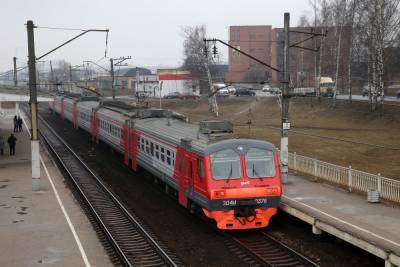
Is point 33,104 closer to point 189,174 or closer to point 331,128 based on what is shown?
point 189,174

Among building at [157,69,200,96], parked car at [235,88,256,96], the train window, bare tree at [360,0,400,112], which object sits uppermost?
bare tree at [360,0,400,112]

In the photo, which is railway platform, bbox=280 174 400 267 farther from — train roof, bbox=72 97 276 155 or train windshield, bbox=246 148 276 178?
train roof, bbox=72 97 276 155

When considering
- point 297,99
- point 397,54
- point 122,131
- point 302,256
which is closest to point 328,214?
point 302,256

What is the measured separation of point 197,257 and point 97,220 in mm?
4822

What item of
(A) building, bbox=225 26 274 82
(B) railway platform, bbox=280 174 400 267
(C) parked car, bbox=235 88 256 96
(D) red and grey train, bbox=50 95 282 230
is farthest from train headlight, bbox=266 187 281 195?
(A) building, bbox=225 26 274 82

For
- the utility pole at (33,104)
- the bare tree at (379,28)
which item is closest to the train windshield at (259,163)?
the utility pole at (33,104)

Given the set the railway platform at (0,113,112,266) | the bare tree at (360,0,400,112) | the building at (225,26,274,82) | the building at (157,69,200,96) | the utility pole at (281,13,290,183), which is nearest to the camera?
the railway platform at (0,113,112,266)

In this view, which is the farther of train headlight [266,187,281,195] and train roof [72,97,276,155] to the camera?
train roof [72,97,276,155]

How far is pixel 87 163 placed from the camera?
101 ft

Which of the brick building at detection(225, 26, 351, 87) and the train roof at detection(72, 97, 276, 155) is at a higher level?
the brick building at detection(225, 26, 351, 87)

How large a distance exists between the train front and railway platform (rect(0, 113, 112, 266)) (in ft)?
11.1

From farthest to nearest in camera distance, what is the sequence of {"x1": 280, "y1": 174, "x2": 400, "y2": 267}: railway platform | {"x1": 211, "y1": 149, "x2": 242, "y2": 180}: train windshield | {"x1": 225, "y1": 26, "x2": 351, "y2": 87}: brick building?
1. {"x1": 225, "y1": 26, "x2": 351, "y2": 87}: brick building
2. {"x1": 211, "y1": 149, "x2": 242, "y2": 180}: train windshield
3. {"x1": 280, "y1": 174, "x2": 400, "y2": 267}: railway platform

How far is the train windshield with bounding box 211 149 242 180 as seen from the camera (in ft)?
49.7

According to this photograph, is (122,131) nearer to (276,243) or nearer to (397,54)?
(276,243)
